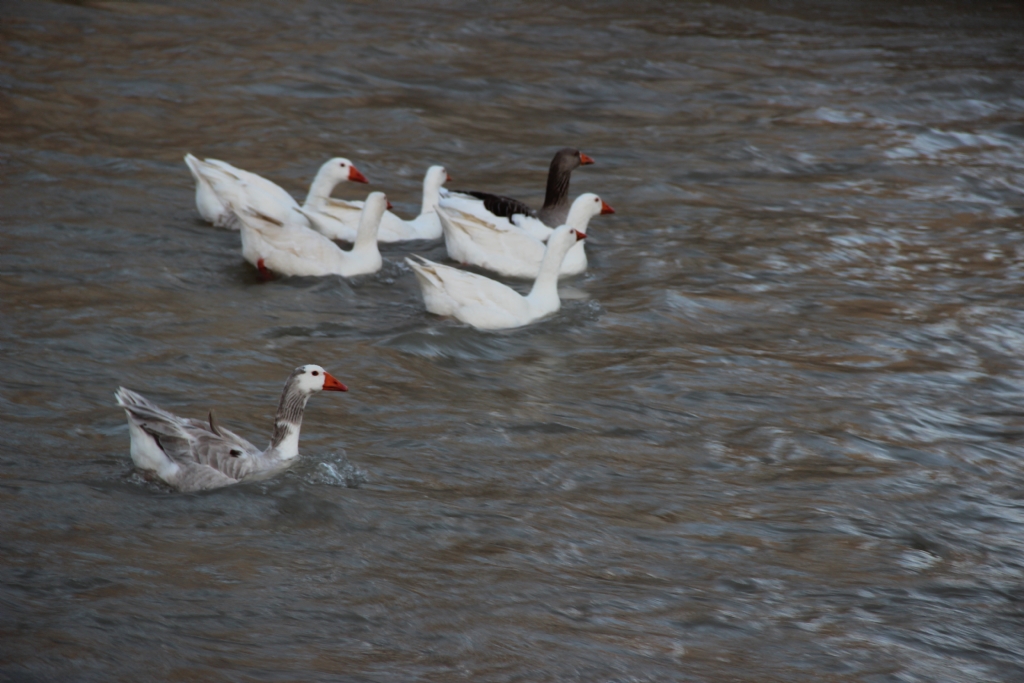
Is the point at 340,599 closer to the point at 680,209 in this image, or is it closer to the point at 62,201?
the point at 62,201

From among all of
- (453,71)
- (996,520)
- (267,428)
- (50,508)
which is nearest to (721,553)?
(996,520)

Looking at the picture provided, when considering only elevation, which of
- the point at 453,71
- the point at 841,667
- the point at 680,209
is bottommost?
the point at 841,667

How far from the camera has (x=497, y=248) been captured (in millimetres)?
9672

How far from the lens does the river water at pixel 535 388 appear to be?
477cm

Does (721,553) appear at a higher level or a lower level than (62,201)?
lower

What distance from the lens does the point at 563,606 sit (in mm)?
4938

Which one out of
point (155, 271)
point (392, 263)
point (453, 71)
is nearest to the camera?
point (155, 271)

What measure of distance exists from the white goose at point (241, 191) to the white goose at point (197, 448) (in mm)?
3478

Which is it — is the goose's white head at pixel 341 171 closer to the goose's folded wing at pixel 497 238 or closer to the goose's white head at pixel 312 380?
the goose's folded wing at pixel 497 238

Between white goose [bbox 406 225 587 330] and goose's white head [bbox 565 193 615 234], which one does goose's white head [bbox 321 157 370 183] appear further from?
white goose [bbox 406 225 587 330]

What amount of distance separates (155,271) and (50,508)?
3.77 m

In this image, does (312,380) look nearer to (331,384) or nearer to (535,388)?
(331,384)

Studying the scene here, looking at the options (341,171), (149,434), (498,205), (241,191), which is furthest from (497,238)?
(149,434)

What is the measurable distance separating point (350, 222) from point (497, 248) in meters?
1.39
